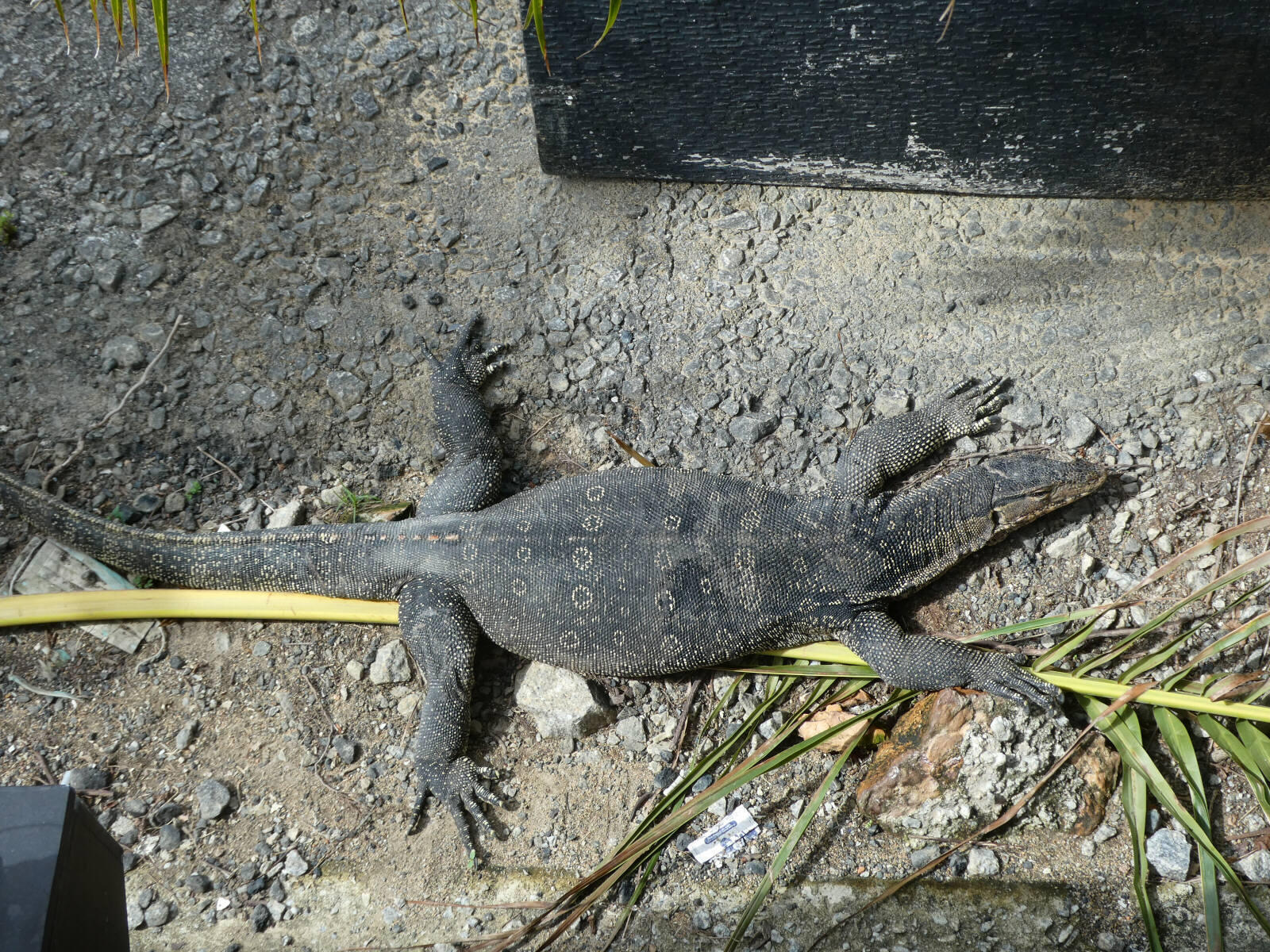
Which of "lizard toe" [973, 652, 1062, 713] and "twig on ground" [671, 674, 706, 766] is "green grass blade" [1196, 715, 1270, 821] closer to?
"lizard toe" [973, 652, 1062, 713]

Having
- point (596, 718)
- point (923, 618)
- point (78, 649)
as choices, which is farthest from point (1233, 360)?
point (78, 649)

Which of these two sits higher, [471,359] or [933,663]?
[471,359]

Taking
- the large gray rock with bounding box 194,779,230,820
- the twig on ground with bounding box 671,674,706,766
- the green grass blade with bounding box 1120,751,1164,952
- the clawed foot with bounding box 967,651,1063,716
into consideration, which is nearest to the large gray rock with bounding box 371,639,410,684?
the large gray rock with bounding box 194,779,230,820

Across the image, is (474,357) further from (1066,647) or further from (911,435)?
(1066,647)

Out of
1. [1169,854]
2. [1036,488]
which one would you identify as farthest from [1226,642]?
[1036,488]

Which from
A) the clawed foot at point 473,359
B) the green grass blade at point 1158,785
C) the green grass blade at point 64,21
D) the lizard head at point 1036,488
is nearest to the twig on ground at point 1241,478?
the lizard head at point 1036,488

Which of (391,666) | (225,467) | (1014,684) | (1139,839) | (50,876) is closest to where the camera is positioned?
(50,876)
